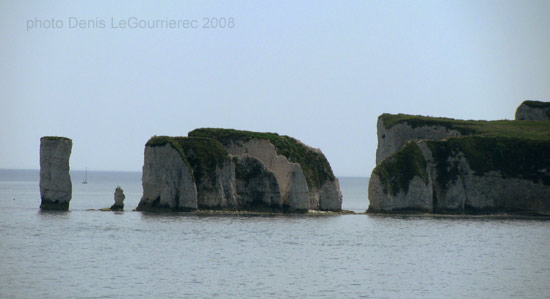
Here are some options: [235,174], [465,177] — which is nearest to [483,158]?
[465,177]

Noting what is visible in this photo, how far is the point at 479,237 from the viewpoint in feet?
305

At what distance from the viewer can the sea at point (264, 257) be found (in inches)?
2122

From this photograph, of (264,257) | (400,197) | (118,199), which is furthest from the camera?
(400,197)

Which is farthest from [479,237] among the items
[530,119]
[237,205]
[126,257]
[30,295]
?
[530,119]

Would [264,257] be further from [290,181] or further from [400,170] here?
[400,170]

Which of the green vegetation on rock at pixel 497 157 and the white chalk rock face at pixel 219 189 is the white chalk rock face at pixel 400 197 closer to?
the green vegetation on rock at pixel 497 157

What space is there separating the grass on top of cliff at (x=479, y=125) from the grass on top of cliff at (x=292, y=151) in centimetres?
2037

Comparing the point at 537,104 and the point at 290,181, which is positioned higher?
the point at 537,104

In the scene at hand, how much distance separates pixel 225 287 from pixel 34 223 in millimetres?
46799

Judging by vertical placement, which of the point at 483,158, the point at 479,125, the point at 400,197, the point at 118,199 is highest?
the point at 479,125

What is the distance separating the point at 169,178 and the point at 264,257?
35595 millimetres

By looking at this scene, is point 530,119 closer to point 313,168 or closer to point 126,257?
point 313,168

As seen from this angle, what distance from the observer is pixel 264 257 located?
70938 mm

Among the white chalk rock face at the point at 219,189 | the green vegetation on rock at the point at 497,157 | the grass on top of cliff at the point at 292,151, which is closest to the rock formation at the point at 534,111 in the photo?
the green vegetation on rock at the point at 497,157
